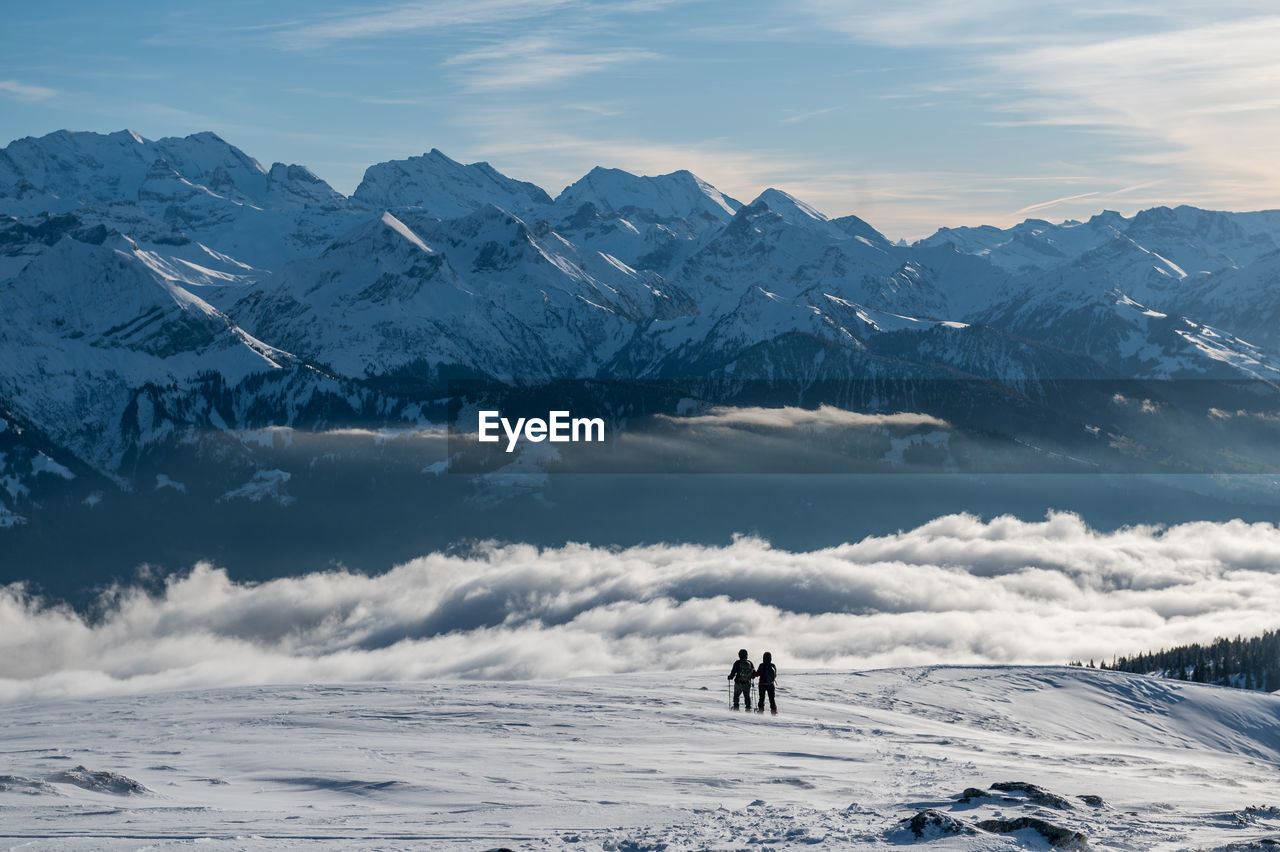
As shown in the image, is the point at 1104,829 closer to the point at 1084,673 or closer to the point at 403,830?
the point at 403,830

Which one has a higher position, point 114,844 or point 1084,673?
point 114,844

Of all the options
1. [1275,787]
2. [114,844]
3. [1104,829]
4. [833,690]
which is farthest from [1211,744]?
[114,844]

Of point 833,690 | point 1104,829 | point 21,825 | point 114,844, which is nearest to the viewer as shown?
point 114,844

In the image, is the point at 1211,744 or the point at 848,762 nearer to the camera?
the point at 848,762

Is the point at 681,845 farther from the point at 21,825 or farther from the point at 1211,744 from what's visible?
the point at 1211,744

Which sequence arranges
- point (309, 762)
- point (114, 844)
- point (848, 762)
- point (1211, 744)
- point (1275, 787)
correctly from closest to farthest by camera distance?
1. point (114, 844)
2. point (309, 762)
3. point (848, 762)
4. point (1275, 787)
5. point (1211, 744)

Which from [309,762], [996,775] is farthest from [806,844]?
[309,762]
